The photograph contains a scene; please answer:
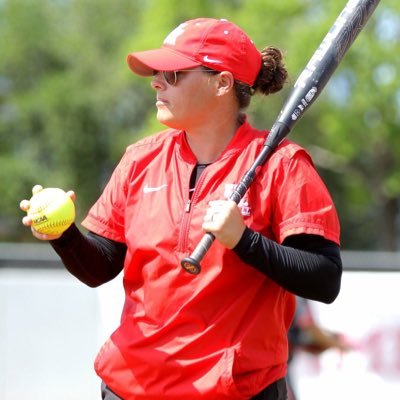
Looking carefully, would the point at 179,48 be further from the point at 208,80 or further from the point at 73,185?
the point at 73,185

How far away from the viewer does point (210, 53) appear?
3.32 metres

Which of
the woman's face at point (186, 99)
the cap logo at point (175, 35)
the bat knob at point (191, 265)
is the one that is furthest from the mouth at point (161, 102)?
the bat knob at point (191, 265)

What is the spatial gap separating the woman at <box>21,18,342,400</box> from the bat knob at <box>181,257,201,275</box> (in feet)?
0.35

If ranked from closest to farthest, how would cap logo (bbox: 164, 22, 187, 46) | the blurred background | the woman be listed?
1. the woman
2. cap logo (bbox: 164, 22, 187, 46)
3. the blurred background

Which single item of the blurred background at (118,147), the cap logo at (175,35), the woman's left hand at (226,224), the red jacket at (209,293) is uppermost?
the cap logo at (175,35)

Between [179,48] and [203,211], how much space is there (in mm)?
592

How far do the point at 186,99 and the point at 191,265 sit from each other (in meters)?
0.63

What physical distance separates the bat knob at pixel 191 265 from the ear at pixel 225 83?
67 cm

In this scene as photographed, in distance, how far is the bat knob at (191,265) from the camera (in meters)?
2.98

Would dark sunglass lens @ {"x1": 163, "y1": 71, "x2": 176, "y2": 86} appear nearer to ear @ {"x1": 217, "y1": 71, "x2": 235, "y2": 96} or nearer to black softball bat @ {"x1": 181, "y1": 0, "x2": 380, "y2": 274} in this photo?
ear @ {"x1": 217, "y1": 71, "x2": 235, "y2": 96}

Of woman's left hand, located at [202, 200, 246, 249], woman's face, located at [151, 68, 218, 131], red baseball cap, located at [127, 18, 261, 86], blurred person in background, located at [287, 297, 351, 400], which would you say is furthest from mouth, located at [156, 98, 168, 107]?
blurred person in background, located at [287, 297, 351, 400]

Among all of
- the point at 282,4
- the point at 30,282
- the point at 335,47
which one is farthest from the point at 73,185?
the point at 335,47

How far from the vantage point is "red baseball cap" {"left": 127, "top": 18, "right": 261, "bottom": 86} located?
3314 mm

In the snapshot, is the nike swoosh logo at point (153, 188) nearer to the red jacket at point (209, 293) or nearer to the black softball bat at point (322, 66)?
the red jacket at point (209, 293)
